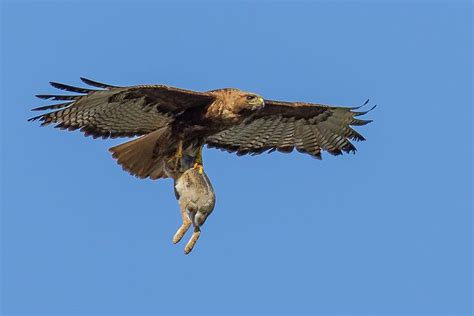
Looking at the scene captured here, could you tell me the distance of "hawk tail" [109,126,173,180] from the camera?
17.9 meters

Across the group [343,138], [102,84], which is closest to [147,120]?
[102,84]

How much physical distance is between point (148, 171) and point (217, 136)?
1.46m

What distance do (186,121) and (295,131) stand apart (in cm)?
210

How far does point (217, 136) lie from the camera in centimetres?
1903

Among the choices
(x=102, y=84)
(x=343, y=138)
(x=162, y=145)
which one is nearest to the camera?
(x=102, y=84)

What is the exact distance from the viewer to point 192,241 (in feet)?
53.8

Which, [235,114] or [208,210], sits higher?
[235,114]

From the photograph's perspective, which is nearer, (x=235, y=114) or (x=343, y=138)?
(x=235, y=114)

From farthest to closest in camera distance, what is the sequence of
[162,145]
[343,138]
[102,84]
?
[343,138] → [162,145] → [102,84]

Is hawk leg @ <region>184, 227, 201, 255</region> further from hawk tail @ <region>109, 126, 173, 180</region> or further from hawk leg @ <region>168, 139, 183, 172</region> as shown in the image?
hawk tail @ <region>109, 126, 173, 180</region>

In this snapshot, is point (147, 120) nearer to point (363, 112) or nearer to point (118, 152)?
point (118, 152)

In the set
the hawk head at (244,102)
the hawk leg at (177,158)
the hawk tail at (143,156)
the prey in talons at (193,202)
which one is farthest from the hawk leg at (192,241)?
the hawk head at (244,102)

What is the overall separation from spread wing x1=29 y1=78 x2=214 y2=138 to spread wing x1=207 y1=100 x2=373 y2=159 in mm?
1326

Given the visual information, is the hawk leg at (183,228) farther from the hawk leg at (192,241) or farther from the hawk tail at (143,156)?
the hawk tail at (143,156)
